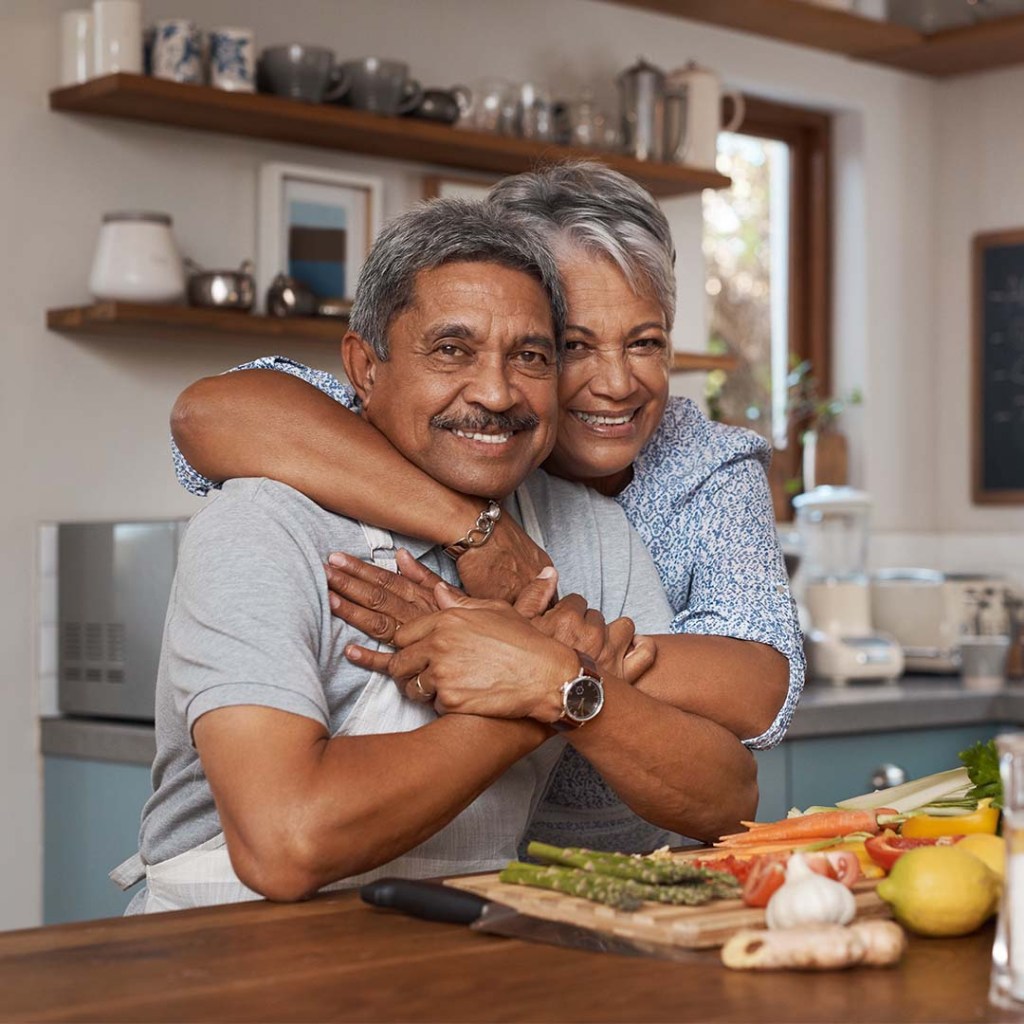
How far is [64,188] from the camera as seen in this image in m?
3.05

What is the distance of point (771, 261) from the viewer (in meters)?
4.62

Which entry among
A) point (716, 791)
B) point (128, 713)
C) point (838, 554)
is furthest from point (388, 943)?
point (838, 554)

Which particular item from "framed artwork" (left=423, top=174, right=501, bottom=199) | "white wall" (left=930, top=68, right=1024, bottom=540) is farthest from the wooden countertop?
"white wall" (left=930, top=68, right=1024, bottom=540)

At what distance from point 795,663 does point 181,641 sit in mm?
679

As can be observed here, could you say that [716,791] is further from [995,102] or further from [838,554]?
[995,102]

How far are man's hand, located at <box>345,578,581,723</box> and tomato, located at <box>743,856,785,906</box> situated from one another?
0.30 metres

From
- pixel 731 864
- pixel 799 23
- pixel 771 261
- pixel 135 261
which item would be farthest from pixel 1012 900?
pixel 771 261

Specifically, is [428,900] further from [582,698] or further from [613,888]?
[582,698]

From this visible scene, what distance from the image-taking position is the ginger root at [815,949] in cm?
110

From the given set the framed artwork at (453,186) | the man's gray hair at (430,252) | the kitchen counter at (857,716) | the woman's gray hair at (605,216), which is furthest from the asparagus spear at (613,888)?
the framed artwork at (453,186)

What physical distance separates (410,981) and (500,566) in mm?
643

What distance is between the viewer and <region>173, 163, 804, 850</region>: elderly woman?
64.8 inches

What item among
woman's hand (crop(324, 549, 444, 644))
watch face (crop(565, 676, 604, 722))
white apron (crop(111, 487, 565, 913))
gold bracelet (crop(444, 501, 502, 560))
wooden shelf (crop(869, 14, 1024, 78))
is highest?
wooden shelf (crop(869, 14, 1024, 78))

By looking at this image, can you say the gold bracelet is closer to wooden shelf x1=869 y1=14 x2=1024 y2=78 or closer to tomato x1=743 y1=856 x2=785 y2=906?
tomato x1=743 y1=856 x2=785 y2=906
